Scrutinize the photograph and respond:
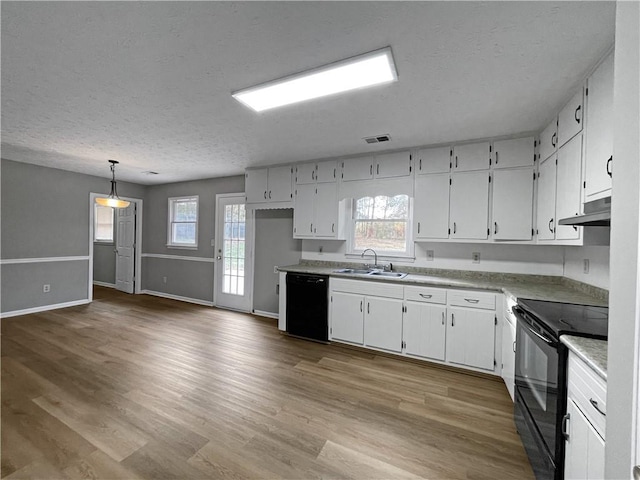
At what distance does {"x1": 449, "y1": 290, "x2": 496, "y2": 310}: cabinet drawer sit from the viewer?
2723mm

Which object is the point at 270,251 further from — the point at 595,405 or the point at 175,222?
the point at 595,405

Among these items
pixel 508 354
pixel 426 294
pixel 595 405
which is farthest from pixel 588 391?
pixel 426 294

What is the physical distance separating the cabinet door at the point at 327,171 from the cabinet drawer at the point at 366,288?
1.44 m

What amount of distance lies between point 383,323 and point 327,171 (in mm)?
2203

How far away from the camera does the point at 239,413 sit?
212cm

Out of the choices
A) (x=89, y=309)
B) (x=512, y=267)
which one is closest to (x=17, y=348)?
(x=89, y=309)

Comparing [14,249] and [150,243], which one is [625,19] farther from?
[150,243]

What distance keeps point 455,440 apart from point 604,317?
1.24 metres

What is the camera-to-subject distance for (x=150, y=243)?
6.25 metres

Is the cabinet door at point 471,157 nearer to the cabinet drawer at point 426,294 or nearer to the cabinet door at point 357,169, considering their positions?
the cabinet door at point 357,169

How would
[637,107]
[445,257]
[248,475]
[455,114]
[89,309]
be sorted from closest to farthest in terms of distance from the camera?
1. [637,107]
2. [248,475]
3. [455,114]
4. [445,257]
5. [89,309]

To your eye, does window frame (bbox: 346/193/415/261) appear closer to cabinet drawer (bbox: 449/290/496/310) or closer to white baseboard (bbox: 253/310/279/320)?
cabinet drawer (bbox: 449/290/496/310)

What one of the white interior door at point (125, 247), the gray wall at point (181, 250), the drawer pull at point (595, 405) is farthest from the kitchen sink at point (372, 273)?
the white interior door at point (125, 247)

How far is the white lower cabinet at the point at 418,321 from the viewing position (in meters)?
2.76
